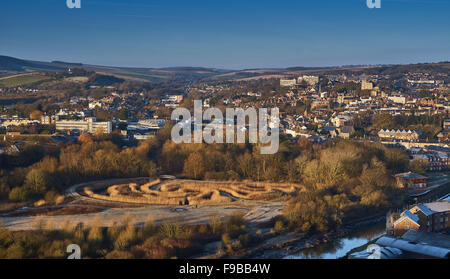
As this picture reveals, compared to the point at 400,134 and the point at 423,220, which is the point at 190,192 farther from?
the point at 400,134

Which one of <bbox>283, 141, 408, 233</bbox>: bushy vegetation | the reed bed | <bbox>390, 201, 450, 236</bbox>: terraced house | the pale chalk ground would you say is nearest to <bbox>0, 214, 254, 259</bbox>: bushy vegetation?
the pale chalk ground

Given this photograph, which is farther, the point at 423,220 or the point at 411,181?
the point at 411,181

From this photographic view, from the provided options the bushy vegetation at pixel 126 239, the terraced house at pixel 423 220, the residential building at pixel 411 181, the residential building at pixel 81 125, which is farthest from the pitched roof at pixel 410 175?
the residential building at pixel 81 125

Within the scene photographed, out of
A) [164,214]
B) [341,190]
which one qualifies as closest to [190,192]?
[164,214]

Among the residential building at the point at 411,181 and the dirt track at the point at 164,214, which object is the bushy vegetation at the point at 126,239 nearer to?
the dirt track at the point at 164,214

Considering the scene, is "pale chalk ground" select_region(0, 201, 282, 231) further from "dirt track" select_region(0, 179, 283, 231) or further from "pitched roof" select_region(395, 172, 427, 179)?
"pitched roof" select_region(395, 172, 427, 179)
